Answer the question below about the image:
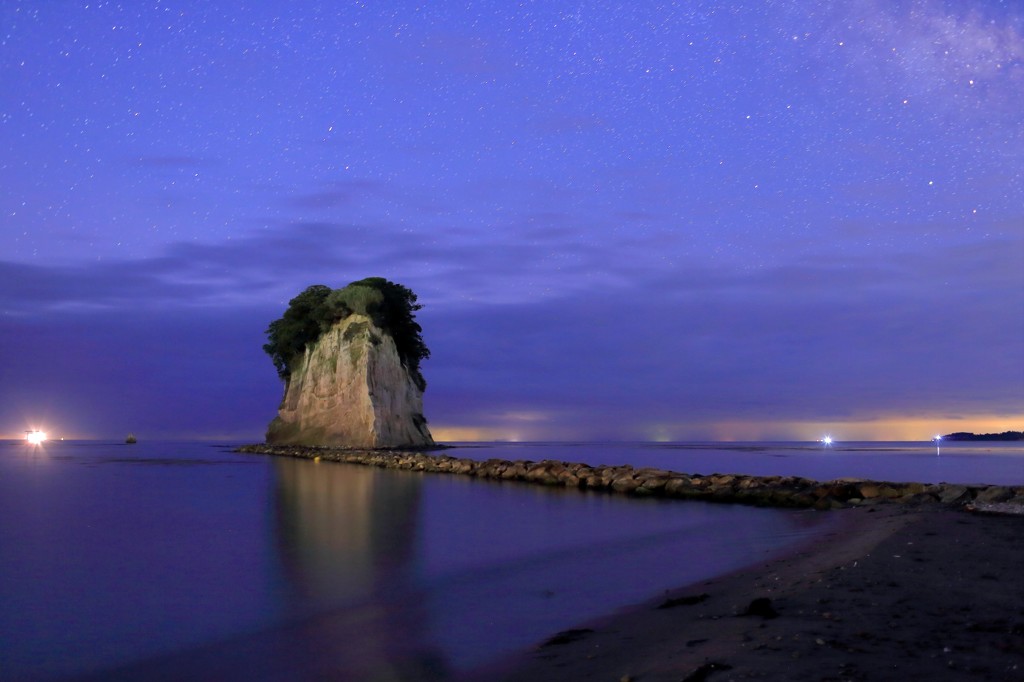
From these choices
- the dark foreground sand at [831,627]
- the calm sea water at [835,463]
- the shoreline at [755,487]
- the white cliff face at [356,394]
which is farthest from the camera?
the white cliff face at [356,394]

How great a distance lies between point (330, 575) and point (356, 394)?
5148cm

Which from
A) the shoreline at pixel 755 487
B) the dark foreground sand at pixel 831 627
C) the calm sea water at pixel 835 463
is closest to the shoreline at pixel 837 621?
the dark foreground sand at pixel 831 627

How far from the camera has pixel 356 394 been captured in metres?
61.2

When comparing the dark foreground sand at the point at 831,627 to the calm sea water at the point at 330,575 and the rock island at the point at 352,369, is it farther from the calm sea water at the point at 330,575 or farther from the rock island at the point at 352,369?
the rock island at the point at 352,369

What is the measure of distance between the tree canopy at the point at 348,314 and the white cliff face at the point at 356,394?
1354 mm

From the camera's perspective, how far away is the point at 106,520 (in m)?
18.3

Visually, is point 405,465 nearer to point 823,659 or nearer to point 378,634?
point 378,634

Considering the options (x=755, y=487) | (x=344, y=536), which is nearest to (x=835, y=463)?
(x=755, y=487)

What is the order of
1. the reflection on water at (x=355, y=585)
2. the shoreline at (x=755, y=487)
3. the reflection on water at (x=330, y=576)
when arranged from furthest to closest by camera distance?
the shoreline at (x=755, y=487) < the reflection on water at (x=330, y=576) < the reflection on water at (x=355, y=585)

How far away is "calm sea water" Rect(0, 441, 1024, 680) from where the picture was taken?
6.95 m

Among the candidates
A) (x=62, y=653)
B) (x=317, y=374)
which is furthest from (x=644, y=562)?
(x=317, y=374)

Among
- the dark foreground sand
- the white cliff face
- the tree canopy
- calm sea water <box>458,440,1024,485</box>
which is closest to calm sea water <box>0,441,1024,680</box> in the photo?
the dark foreground sand

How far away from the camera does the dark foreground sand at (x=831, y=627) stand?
4.84 metres

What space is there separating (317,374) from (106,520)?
47.1 metres
